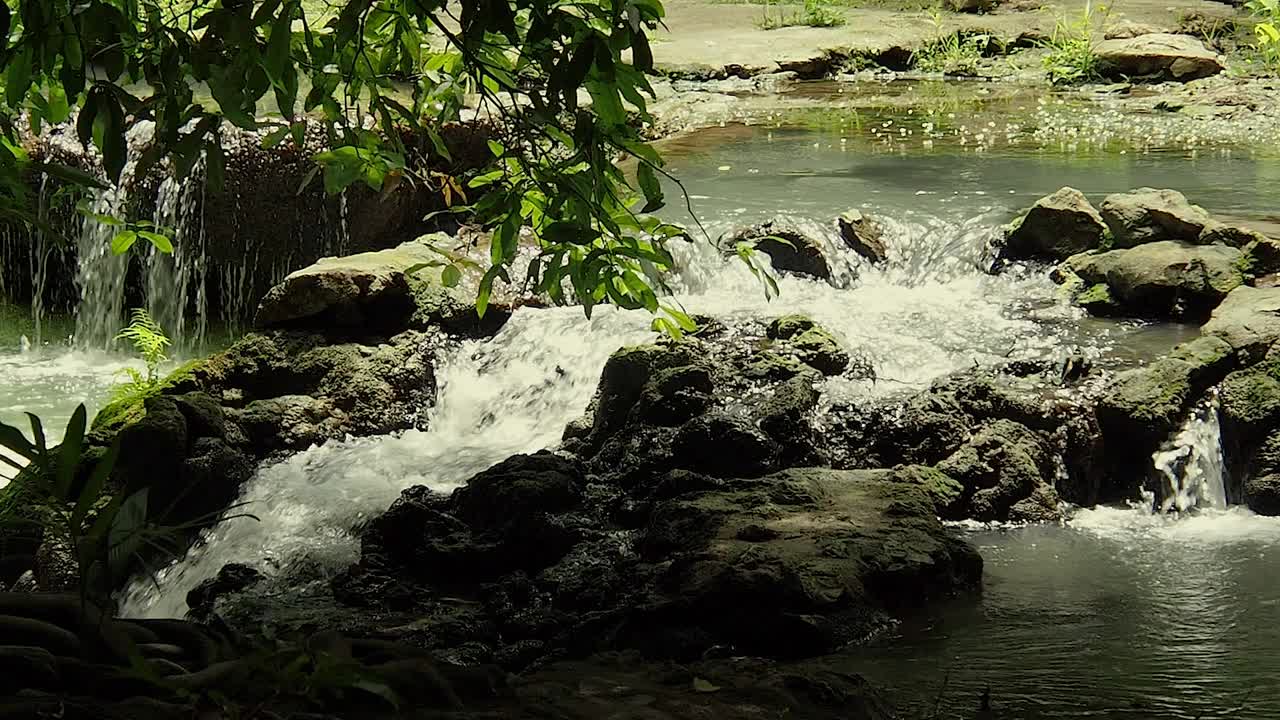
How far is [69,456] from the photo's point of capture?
2.19m

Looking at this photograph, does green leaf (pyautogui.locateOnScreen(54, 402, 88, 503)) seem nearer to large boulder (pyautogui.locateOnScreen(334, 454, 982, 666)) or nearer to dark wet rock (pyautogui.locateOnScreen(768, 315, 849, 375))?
large boulder (pyautogui.locateOnScreen(334, 454, 982, 666))

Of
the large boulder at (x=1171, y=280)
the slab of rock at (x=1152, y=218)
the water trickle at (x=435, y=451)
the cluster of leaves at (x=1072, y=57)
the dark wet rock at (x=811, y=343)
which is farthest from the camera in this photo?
the cluster of leaves at (x=1072, y=57)

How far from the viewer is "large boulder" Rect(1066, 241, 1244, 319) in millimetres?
8250

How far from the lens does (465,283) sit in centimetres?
917

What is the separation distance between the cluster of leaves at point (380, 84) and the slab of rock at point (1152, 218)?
6.36 metres

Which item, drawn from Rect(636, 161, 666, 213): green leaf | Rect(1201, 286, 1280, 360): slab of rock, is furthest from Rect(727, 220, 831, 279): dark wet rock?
Rect(636, 161, 666, 213): green leaf

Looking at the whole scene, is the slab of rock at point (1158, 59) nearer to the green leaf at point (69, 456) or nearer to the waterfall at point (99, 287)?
the waterfall at point (99, 287)

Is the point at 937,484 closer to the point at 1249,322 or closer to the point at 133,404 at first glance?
the point at 1249,322

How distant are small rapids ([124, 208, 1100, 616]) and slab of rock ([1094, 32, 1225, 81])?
7.57 meters

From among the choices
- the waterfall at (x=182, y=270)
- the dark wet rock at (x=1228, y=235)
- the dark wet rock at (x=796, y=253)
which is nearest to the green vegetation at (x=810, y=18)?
the dark wet rock at (x=796, y=253)

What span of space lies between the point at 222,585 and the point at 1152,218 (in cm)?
627

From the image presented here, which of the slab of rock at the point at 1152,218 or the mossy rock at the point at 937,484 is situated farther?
the slab of rock at the point at 1152,218

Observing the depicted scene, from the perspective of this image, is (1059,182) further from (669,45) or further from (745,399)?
(669,45)

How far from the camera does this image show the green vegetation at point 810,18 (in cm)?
1989
